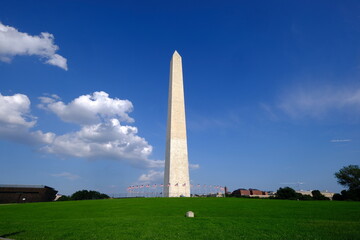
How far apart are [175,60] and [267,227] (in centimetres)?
4170

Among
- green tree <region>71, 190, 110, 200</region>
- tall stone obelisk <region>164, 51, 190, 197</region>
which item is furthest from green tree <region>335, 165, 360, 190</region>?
green tree <region>71, 190, 110, 200</region>

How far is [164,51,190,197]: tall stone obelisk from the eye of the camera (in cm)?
4247

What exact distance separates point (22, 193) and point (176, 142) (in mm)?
35258

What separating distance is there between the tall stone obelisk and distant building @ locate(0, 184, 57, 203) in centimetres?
2918

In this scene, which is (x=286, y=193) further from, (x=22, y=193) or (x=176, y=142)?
(x=22, y=193)

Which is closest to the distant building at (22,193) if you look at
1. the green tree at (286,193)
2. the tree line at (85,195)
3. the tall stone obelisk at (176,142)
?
the tree line at (85,195)

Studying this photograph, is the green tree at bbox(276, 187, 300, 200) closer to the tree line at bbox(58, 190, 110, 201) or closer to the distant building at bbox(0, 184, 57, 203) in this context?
the tree line at bbox(58, 190, 110, 201)

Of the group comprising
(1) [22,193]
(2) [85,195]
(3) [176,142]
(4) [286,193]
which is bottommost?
(1) [22,193]

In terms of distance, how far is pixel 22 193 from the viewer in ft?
168

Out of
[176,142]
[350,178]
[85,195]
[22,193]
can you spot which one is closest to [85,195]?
[85,195]

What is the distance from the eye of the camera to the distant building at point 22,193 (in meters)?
50.0

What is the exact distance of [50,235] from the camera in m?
10.2

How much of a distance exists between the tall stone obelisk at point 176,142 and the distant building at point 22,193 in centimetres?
2918

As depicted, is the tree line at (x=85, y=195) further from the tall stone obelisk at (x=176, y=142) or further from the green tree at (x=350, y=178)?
the green tree at (x=350, y=178)
